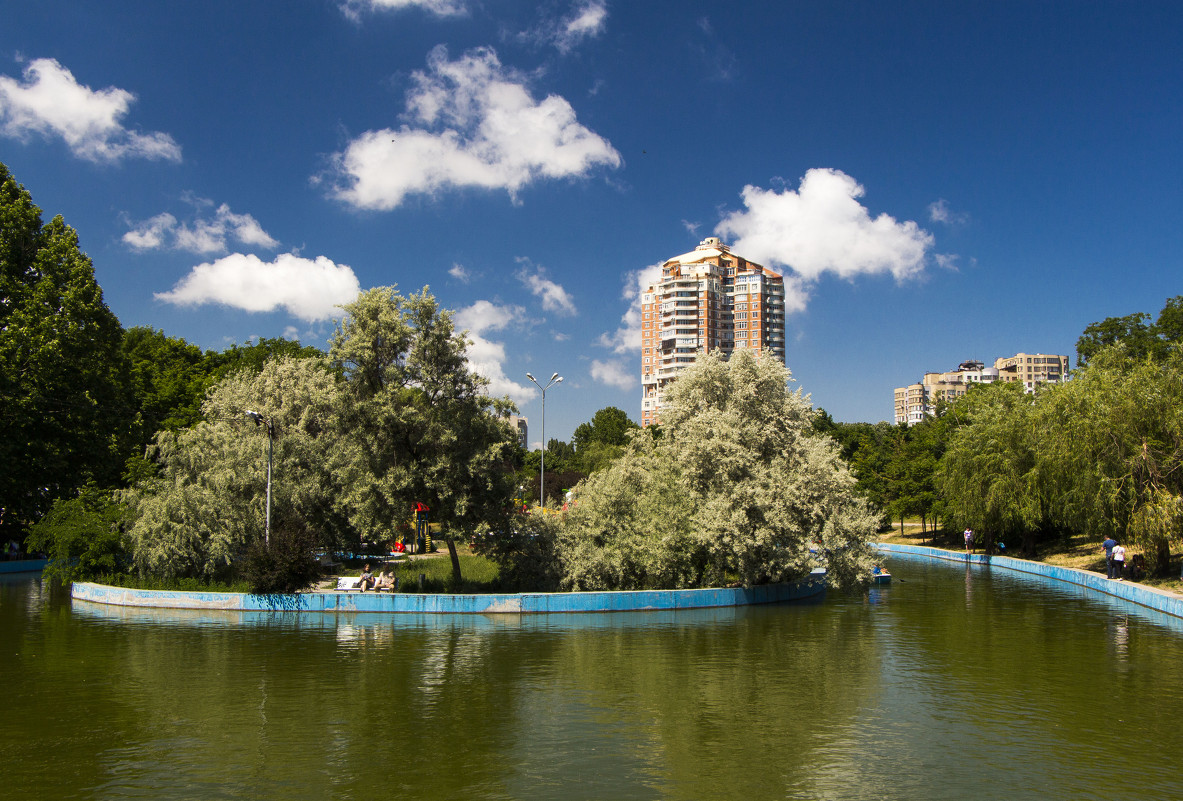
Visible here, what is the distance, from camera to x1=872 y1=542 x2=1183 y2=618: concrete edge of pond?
88.2 ft

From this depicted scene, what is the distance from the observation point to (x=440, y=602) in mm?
25766

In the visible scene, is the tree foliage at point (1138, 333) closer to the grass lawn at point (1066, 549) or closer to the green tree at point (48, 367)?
the grass lawn at point (1066, 549)

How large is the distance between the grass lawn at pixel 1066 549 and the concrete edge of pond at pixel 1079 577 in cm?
103

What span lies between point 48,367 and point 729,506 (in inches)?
1432

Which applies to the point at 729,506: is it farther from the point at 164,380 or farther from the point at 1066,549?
the point at 164,380

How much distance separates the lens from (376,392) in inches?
1132

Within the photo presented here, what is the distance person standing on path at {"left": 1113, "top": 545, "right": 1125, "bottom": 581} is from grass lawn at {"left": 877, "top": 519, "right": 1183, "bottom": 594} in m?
0.85

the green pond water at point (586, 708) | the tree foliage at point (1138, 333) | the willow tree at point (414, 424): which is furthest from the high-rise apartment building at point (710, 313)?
the green pond water at point (586, 708)

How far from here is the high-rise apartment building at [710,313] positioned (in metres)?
149

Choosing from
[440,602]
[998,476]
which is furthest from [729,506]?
[998,476]

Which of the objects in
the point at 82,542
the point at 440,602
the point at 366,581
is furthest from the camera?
the point at 82,542

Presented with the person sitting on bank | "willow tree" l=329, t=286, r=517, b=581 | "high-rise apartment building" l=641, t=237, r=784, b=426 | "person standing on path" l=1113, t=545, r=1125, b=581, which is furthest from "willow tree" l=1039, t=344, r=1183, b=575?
"high-rise apartment building" l=641, t=237, r=784, b=426

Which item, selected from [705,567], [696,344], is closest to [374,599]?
[705,567]

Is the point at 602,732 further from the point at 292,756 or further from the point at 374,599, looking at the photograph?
the point at 374,599
